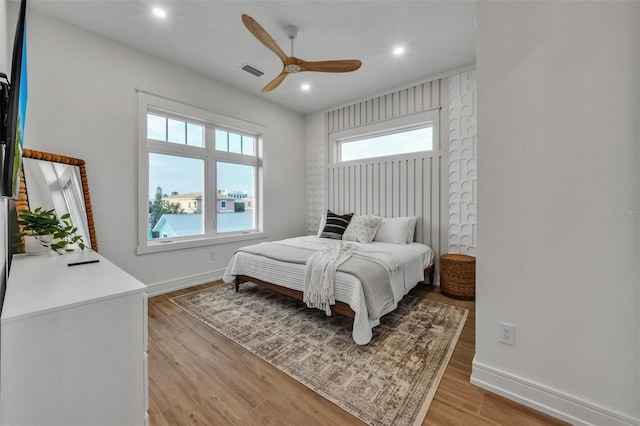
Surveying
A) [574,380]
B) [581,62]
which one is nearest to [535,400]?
[574,380]

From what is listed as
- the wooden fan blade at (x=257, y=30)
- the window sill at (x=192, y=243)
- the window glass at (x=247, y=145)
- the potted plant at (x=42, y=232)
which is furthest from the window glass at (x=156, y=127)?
the wooden fan blade at (x=257, y=30)

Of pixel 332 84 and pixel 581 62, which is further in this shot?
pixel 332 84

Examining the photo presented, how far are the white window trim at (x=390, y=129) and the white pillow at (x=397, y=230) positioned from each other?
97 centimetres

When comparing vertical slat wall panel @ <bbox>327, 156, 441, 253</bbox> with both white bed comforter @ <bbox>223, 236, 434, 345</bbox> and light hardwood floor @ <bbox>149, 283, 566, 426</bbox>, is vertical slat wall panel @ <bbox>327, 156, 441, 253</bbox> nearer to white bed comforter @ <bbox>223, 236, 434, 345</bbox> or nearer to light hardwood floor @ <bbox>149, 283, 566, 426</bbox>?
white bed comforter @ <bbox>223, 236, 434, 345</bbox>

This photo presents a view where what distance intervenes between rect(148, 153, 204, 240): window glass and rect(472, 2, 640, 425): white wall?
340 centimetres

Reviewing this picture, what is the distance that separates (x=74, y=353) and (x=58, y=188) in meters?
2.21

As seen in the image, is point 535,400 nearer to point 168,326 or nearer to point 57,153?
point 168,326

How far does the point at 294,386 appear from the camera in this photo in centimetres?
158

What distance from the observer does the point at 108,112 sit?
9.05 ft

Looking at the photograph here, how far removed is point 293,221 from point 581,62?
4.10 meters

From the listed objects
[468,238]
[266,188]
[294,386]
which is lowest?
[294,386]

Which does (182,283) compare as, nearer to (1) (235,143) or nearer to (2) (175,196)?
(2) (175,196)

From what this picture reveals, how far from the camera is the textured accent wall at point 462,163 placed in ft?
10.6

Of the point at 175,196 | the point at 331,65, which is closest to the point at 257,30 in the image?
the point at 331,65
